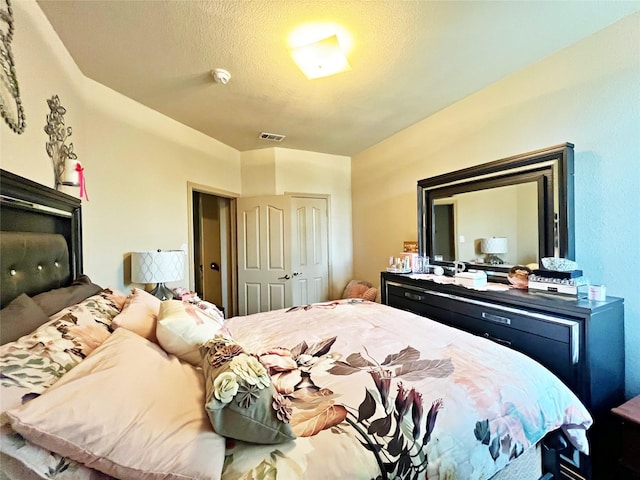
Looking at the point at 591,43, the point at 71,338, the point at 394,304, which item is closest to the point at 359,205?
the point at 394,304

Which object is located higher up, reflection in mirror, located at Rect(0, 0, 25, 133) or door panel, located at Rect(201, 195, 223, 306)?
reflection in mirror, located at Rect(0, 0, 25, 133)

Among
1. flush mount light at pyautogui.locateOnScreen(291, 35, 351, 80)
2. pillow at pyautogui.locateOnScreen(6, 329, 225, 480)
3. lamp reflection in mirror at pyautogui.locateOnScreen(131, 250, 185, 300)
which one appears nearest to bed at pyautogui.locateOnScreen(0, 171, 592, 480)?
pillow at pyautogui.locateOnScreen(6, 329, 225, 480)

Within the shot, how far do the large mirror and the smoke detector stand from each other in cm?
207

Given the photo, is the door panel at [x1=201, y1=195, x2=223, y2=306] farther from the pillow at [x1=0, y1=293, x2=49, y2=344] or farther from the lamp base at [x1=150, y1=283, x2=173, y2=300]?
the pillow at [x1=0, y1=293, x2=49, y2=344]

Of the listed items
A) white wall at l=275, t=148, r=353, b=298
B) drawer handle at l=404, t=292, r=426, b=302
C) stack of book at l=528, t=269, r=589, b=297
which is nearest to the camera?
stack of book at l=528, t=269, r=589, b=297

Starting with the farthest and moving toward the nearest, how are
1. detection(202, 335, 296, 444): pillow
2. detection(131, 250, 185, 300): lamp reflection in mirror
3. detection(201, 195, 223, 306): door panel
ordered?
detection(201, 195, 223, 306): door panel → detection(131, 250, 185, 300): lamp reflection in mirror → detection(202, 335, 296, 444): pillow

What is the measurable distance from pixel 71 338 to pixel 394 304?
2523mm

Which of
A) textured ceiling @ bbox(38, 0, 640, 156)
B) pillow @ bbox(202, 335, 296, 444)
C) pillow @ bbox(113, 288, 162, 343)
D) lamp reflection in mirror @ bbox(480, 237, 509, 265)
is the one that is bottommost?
pillow @ bbox(202, 335, 296, 444)

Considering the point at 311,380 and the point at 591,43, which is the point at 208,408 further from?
the point at 591,43

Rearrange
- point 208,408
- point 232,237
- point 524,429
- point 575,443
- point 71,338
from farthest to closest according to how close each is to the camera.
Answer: point 232,237
point 575,443
point 524,429
point 71,338
point 208,408

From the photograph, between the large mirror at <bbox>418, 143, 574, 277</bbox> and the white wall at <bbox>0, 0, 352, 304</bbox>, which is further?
the large mirror at <bbox>418, 143, 574, 277</bbox>

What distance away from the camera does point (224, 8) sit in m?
1.62

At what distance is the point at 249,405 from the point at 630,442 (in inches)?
73.4

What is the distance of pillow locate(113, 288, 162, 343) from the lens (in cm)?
119
